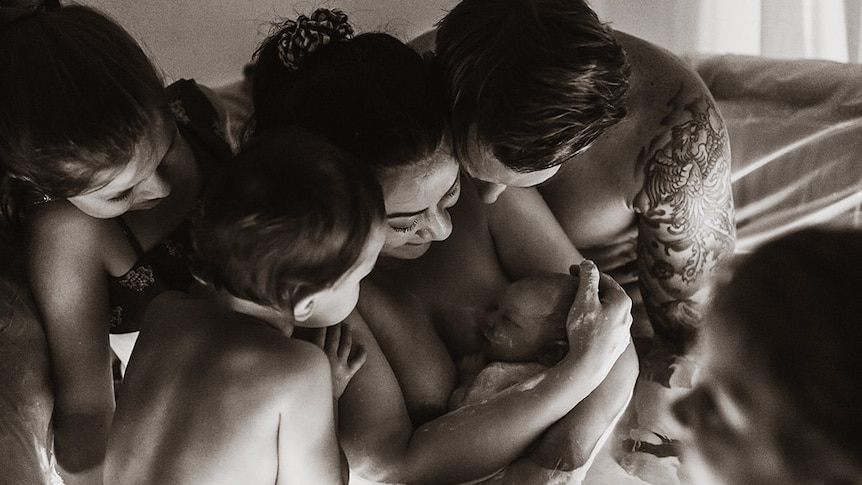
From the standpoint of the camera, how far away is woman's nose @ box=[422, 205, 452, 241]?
40.5 inches

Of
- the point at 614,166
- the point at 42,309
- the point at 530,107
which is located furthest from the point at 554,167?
the point at 42,309

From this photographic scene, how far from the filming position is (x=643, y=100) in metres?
1.26

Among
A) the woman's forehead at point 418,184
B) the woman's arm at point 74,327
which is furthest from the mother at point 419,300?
the woman's arm at point 74,327

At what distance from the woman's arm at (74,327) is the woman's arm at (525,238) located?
52 cm

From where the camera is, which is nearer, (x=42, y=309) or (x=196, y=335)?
(x=196, y=335)

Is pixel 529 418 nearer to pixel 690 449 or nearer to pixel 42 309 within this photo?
pixel 690 449

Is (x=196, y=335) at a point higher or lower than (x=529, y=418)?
higher

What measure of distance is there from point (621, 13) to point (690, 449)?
0.86 m

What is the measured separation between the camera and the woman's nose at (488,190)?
3.56 ft

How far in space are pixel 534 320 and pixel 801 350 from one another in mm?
444

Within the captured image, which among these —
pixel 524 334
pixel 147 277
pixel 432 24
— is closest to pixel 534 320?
pixel 524 334

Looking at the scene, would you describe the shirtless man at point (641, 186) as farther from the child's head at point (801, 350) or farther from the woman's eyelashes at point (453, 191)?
the child's head at point (801, 350)

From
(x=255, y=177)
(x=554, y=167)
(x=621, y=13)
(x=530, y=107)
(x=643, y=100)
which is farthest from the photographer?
(x=621, y=13)

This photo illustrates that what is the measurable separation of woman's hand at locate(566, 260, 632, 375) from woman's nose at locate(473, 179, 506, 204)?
0.14 metres
